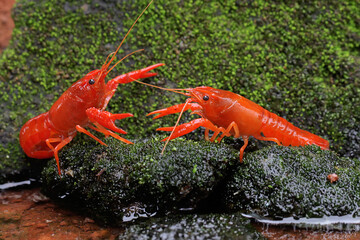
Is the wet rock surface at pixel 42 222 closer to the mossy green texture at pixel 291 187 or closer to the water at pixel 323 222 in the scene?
the mossy green texture at pixel 291 187

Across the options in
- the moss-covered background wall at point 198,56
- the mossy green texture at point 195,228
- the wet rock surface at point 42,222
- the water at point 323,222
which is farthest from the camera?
the moss-covered background wall at point 198,56

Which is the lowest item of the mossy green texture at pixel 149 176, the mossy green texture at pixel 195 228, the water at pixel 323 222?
the water at pixel 323 222

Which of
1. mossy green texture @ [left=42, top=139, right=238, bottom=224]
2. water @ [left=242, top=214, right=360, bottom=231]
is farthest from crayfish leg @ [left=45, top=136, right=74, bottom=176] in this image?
water @ [left=242, top=214, right=360, bottom=231]

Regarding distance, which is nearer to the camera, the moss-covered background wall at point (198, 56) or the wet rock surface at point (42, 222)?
the wet rock surface at point (42, 222)

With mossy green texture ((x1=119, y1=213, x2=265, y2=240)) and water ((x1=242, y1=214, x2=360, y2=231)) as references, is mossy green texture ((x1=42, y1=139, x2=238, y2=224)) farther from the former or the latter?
water ((x1=242, y1=214, x2=360, y2=231))

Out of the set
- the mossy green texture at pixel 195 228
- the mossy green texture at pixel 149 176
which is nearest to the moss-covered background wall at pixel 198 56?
the mossy green texture at pixel 149 176

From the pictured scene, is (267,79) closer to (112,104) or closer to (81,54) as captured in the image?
(112,104)

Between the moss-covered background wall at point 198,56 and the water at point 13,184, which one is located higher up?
the moss-covered background wall at point 198,56

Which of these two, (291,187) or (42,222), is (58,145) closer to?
(42,222)

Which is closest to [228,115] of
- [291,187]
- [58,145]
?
[291,187]
